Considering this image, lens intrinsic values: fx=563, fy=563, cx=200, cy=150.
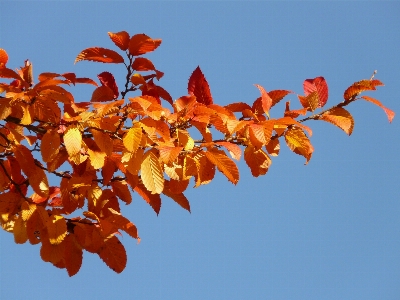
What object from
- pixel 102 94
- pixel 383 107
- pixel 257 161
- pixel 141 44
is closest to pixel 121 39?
pixel 141 44

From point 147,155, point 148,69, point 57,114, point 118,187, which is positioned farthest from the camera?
point 118,187

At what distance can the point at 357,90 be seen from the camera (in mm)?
1738

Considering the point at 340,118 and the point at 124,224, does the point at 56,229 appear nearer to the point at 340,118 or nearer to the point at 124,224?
the point at 124,224

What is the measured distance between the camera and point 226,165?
1.65m

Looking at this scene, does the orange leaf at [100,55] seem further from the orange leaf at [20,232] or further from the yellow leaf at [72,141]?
the orange leaf at [20,232]

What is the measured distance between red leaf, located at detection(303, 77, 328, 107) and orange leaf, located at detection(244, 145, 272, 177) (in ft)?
0.80

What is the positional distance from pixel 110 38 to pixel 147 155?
0.46m

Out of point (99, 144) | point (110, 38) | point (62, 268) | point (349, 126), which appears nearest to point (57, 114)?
point (99, 144)

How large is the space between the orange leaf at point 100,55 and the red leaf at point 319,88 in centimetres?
62

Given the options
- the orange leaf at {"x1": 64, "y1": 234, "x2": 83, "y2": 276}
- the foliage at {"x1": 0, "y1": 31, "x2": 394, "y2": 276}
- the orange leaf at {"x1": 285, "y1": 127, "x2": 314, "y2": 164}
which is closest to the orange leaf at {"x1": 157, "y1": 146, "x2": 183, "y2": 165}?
the foliage at {"x1": 0, "y1": 31, "x2": 394, "y2": 276}

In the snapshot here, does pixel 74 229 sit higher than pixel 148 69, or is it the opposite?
pixel 148 69

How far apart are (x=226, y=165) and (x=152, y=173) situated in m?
0.22

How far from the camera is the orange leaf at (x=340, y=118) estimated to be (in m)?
1.70

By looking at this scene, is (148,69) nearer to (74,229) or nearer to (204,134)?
(204,134)
